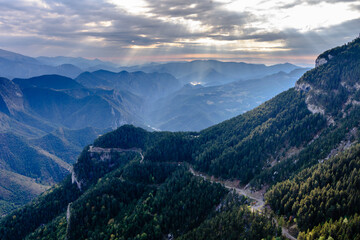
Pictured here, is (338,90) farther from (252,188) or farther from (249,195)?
(249,195)

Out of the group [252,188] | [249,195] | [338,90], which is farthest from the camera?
[338,90]

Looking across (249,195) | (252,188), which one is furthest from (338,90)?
(249,195)

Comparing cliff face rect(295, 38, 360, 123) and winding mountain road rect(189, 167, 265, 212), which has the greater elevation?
cliff face rect(295, 38, 360, 123)

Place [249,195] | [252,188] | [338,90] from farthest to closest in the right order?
[338,90], [252,188], [249,195]

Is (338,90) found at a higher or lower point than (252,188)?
higher

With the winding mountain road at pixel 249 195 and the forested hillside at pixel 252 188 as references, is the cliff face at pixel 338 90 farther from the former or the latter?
the winding mountain road at pixel 249 195

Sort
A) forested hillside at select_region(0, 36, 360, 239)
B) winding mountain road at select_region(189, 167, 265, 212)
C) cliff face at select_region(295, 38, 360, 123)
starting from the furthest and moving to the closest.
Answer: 1. cliff face at select_region(295, 38, 360, 123)
2. winding mountain road at select_region(189, 167, 265, 212)
3. forested hillside at select_region(0, 36, 360, 239)

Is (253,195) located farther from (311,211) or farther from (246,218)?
(311,211)

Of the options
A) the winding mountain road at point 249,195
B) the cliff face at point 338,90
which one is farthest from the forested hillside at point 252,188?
the winding mountain road at point 249,195

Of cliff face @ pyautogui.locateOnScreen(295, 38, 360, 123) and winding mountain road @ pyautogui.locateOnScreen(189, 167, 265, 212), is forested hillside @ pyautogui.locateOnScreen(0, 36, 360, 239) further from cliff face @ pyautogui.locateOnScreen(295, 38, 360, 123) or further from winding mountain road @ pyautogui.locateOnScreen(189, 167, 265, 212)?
winding mountain road @ pyautogui.locateOnScreen(189, 167, 265, 212)

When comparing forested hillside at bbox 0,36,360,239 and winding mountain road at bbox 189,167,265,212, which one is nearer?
forested hillside at bbox 0,36,360,239

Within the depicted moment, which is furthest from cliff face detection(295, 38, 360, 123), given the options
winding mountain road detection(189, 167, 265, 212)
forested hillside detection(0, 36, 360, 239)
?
winding mountain road detection(189, 167, 265, 212)
